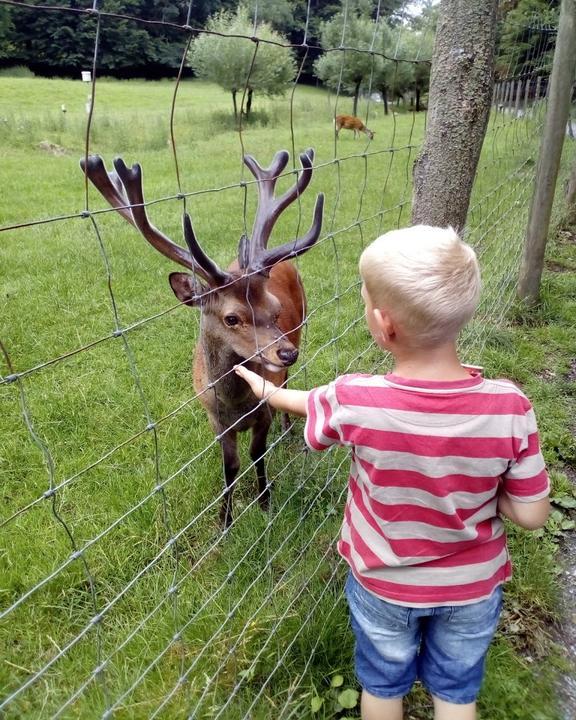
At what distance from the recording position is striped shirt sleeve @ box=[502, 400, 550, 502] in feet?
4.98

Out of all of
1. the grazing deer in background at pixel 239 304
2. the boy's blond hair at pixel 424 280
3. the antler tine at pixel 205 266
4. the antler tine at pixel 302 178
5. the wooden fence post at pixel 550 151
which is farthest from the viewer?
the wooden fence post at pixel 550 151

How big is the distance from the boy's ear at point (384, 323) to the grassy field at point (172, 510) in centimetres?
62

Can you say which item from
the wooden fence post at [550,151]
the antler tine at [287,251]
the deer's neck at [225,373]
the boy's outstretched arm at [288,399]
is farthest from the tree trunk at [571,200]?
the boy's outstretched arm at [288,399]

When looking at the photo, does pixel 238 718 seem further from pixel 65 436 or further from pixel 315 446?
pixel 65 436

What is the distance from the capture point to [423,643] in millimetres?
1836

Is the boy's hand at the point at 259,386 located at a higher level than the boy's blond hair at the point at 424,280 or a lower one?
lower

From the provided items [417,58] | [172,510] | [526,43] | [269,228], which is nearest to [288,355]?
[269,228]

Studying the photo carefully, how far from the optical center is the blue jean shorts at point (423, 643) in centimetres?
170

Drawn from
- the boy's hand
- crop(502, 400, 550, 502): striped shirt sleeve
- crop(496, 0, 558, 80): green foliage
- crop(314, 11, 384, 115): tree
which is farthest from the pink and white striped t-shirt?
crop(496, 0, 558, 80): green foliage

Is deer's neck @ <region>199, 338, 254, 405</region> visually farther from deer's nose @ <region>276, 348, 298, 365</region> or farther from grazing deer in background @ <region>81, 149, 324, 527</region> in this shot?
deer's nose @ <region>276, 348, 298, 365</region>

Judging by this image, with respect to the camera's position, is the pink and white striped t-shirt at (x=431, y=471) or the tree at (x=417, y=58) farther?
the tree at (x=417, y=58)

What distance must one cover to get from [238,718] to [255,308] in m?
1.52

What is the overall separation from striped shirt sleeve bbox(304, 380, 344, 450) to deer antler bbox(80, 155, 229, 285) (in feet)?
2.63

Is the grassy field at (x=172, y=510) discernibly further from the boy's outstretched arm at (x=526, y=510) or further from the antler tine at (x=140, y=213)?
the boy's outstretched arm at (x=526, y=510)
